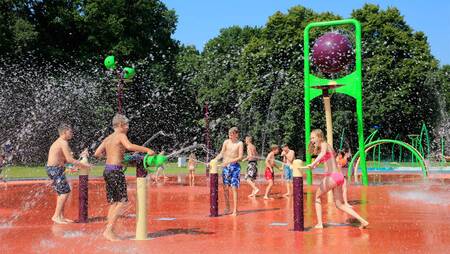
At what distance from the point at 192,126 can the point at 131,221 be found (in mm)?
36691

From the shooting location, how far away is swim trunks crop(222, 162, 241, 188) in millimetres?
10250

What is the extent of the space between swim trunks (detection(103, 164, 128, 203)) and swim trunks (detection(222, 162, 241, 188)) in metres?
3.07

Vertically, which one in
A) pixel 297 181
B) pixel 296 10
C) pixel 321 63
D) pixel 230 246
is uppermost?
pixel 296 10

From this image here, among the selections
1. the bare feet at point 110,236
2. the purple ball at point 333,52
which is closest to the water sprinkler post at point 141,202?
the bare feet at point 110,236

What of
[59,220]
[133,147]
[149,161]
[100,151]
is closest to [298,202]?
[149,161]

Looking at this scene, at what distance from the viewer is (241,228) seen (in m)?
8.46

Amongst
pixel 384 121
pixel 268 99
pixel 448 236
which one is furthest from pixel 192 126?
pixel 448 236

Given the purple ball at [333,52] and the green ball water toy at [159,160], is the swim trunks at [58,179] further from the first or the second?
the purple ball at [333,52]

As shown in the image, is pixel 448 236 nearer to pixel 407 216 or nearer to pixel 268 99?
pixel 407 216

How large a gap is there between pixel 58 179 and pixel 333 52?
746 cm

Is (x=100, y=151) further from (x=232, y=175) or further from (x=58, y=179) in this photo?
(x=232, y=175)

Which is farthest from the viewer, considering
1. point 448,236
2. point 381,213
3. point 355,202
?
point 355,202

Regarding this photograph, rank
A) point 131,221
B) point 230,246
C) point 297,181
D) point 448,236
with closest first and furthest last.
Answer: point 230,246 → point 448,236 → point 297,181 → point 131,221

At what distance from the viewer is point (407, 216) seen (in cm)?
971
